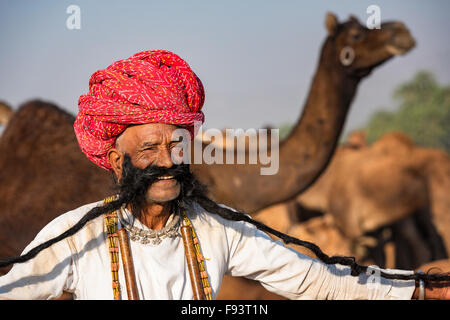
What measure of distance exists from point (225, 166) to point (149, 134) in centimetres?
328

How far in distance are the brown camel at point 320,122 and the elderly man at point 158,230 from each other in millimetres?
2866

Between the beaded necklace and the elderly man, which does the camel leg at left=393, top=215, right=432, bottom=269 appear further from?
the beaded necklace

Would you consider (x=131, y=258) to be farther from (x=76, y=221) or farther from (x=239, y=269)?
(x=239, y=269)

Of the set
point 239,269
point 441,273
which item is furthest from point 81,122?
point 441,273

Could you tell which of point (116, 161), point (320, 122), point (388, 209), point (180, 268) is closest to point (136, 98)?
point (116, 161)

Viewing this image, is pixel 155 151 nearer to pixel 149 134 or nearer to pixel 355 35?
pixel 149 134

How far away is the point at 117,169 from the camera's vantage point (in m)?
2.11

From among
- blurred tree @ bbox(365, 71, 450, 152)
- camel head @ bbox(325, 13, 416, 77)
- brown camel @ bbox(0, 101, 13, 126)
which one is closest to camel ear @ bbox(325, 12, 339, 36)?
camel head @ bbox(325, 13, 416, 77)

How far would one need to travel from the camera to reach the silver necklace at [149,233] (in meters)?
2.00

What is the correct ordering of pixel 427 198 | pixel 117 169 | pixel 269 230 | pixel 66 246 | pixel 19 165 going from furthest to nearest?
pixel 427 198
pixel 19 165
pixel 117 169
pixel 269 230
pixel 66 246

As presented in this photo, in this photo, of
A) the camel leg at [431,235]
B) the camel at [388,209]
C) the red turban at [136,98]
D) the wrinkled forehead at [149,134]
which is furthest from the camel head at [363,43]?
the camel leg at [431,235]

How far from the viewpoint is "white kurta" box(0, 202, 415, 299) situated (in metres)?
1.82

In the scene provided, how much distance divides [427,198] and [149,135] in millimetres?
7656

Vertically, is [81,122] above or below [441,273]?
above
